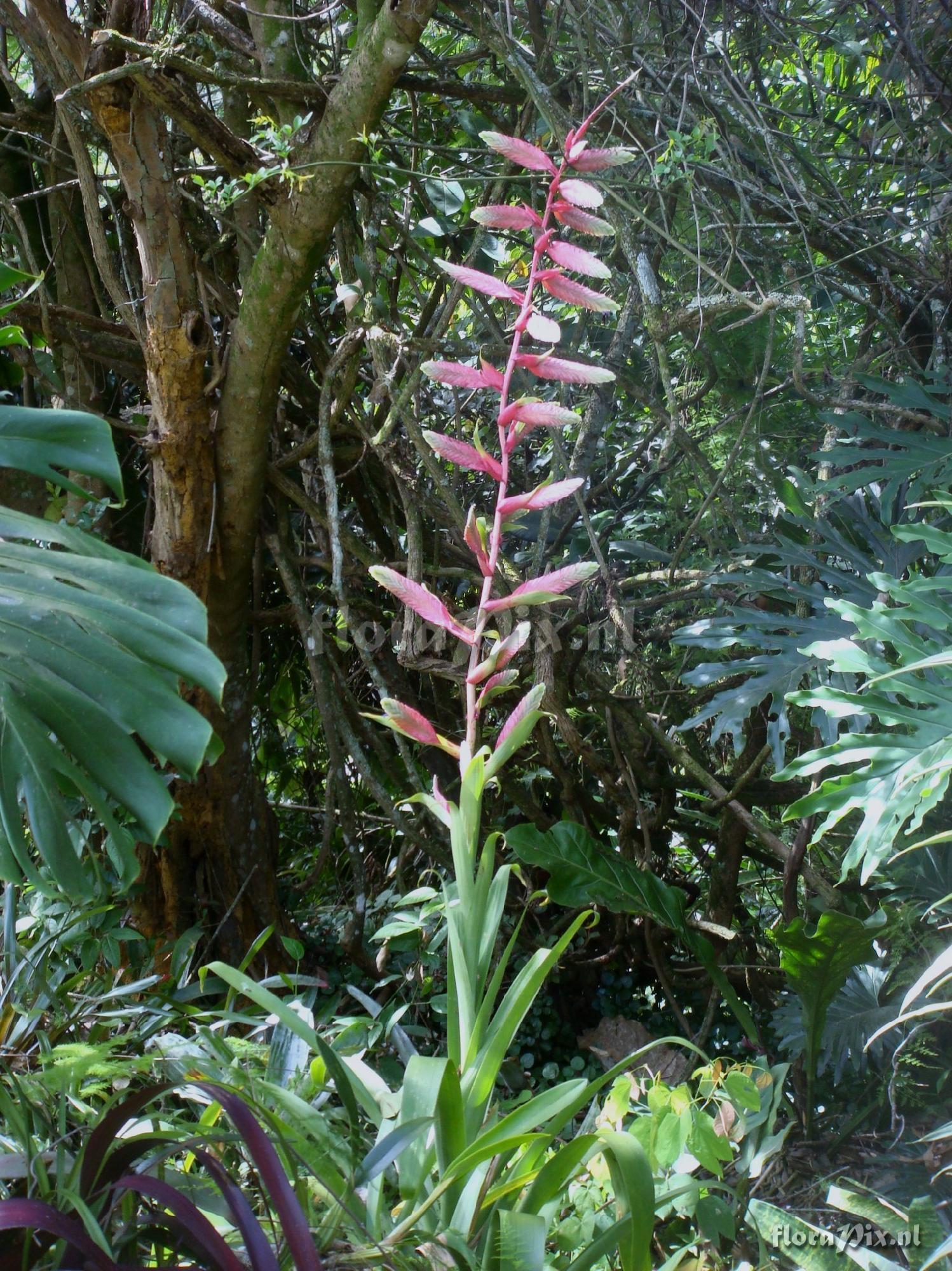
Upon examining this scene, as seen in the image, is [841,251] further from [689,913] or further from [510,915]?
[510,915]

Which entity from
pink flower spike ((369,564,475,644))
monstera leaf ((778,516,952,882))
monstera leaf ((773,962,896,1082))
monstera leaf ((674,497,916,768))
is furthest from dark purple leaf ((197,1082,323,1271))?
monstera leaf ((773,962,896,1082))

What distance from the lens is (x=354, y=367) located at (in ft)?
6.30

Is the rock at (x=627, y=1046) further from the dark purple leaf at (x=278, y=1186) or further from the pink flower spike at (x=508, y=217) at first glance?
the pink flower spike at (x=508, y=217)

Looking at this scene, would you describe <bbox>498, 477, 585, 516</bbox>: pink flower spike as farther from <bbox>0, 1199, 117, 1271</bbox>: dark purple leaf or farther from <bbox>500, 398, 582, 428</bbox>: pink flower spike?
<bbox>0, 1199, 117, 1271</bbox>: dark purple leaf

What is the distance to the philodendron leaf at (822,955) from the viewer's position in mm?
1490

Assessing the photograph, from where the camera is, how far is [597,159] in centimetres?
104

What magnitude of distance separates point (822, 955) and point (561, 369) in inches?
40.8

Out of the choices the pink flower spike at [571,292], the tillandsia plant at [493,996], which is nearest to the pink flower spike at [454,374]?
the tillandsia plant at [493,996]

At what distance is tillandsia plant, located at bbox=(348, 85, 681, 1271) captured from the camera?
0.89m

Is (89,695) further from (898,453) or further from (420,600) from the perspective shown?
(898,453)

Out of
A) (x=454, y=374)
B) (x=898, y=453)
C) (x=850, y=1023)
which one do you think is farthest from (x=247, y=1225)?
(x=898, y=453)

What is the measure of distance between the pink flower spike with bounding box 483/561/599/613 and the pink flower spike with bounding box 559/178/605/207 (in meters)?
0.38

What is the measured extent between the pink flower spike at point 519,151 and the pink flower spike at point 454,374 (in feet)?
0.79

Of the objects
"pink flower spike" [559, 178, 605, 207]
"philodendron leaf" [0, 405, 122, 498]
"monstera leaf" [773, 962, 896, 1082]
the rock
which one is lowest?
the rock
